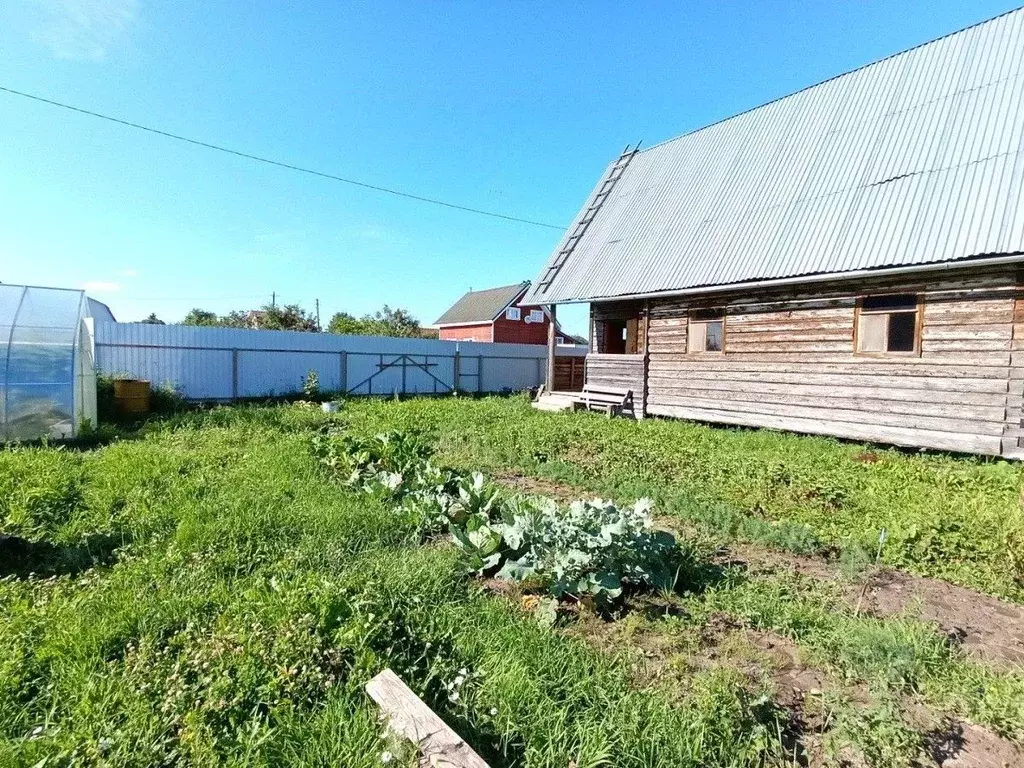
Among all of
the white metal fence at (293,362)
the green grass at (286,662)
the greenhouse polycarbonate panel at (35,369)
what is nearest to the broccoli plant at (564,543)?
the green grass at (286,662)

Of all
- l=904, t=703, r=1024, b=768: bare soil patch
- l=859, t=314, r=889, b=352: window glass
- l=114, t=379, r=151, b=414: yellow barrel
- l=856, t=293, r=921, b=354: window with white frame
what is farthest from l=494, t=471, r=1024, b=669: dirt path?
l=114, t=379, r=151, b=414: yellow barrel

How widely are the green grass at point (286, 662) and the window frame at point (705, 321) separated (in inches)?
351

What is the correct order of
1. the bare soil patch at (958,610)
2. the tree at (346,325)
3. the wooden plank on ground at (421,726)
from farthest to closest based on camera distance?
the tree at (346,325)
the bare soil patch at (958,610)
the wooden plank on ground at (421,726)

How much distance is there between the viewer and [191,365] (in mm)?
14633

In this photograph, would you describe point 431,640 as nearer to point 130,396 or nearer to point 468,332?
point 130,396

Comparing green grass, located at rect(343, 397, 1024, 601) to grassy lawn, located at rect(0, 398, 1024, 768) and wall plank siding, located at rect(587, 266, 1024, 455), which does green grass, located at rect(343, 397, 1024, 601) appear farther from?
wall plank siding, located at rect(587, 266, 1024, 455)

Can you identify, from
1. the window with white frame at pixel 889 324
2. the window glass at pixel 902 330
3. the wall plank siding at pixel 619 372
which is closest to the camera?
the window with white frame at pixel 889 324

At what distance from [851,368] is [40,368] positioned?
13.8 meters

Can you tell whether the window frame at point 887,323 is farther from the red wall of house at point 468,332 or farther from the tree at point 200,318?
the tree at point 200,318

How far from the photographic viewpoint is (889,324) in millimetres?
8883

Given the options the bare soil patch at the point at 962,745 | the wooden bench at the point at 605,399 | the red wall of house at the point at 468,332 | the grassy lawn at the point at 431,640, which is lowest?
the bare soil patch at the point at 962,745

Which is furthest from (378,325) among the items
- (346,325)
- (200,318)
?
(200,318)

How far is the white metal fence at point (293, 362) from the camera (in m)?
13.8

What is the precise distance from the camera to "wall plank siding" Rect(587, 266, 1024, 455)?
7598 mm
